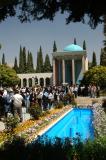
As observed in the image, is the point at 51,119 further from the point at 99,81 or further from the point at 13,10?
the point at 99,81

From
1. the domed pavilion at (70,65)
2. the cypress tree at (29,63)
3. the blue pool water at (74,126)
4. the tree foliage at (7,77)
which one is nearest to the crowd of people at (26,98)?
the blue pool water at (74,126)

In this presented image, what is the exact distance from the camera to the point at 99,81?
67.1 m

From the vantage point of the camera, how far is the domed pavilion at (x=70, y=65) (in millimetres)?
77625

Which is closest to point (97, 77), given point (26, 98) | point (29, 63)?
point (29, 63)

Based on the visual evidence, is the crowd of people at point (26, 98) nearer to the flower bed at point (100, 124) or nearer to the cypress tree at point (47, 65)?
the flower bed at point (100, 124)

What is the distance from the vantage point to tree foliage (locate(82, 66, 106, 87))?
66.7 m

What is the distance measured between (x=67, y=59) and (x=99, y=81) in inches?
A: 540

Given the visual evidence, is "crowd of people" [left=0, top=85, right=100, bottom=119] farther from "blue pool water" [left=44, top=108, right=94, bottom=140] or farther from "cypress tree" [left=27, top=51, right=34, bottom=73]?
"cypress tree" [left=27, top=51, right=34, bottom=73]

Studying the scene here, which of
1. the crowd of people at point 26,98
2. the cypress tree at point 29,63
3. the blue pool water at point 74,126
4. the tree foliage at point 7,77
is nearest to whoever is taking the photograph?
the crowd of people at point 26,98

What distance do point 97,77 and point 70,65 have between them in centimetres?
1542

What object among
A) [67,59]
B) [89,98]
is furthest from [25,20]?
[67,59]

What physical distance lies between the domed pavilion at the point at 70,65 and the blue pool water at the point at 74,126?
155 feet

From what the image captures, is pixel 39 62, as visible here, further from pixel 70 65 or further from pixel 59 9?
pixel 59 9

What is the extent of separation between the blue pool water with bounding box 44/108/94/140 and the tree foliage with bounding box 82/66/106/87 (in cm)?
3608
